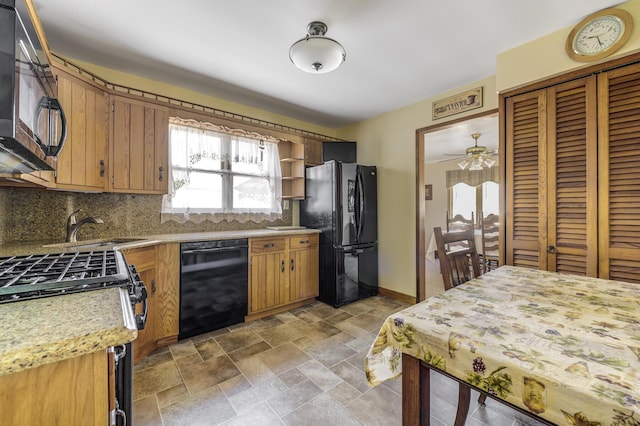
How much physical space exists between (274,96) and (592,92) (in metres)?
2.75

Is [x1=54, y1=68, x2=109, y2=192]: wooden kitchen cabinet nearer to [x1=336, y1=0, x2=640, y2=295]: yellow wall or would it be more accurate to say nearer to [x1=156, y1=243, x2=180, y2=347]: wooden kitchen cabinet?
[x1=156, y1=243, x2=180, y2=347]: wooden kitchen cabinet

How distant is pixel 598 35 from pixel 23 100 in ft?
9.97

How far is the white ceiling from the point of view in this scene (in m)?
1.73

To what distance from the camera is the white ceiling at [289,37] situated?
1726 millimetres

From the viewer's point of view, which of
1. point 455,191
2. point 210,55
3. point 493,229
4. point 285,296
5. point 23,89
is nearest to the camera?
point 23,89

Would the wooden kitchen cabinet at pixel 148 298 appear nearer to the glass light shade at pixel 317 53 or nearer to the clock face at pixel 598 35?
the glass light shade at pixel 317 53

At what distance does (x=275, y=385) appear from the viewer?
5.82 feet

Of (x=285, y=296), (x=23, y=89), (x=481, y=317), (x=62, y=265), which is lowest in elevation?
(x=285, y=296)

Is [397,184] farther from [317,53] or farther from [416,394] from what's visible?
[416,394]

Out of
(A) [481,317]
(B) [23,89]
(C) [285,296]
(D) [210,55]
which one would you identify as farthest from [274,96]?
(A) [481,317]

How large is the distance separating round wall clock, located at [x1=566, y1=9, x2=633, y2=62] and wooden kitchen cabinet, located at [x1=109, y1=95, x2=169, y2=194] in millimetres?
3319

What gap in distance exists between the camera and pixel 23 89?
0.77m

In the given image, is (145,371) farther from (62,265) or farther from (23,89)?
(23,89)

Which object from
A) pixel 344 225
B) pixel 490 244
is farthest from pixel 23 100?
pixel 490 244
